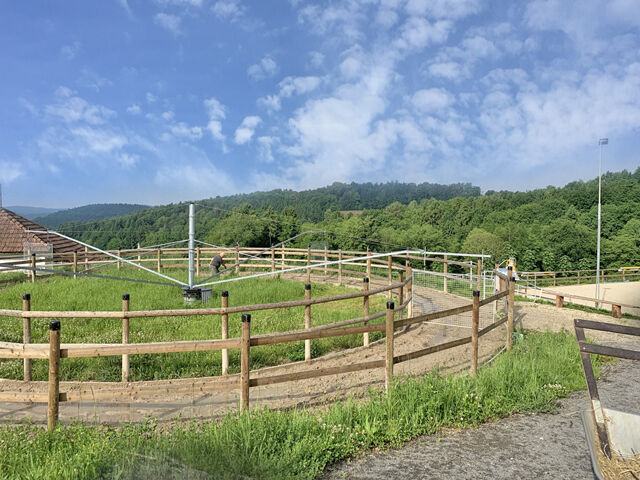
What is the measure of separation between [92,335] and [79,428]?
4466 millimetres

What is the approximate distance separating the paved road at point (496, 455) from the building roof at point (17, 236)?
28.5 metres

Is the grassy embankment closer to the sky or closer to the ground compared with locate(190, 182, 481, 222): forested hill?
closer to the ground

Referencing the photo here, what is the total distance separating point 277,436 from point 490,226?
8273cm

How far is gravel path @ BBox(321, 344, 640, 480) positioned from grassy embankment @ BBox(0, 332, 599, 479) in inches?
6.1

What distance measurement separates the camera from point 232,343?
14.8 ft

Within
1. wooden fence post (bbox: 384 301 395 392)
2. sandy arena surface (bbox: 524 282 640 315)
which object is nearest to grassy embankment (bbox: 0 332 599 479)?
wooden fence post (bbox: 384 301 395 392)

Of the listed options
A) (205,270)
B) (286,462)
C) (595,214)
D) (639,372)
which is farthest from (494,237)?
(286,462)

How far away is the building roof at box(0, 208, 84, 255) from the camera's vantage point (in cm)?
2817

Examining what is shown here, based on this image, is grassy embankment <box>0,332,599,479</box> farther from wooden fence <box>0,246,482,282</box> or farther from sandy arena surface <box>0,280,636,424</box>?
wooden fence <box>0,246,482,282</box>

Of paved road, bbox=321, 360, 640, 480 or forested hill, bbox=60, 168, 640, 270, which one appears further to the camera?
forested hill, bbox=60, 168, 640, 270

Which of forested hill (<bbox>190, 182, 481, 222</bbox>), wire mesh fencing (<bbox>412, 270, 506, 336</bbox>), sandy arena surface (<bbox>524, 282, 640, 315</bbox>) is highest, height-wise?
forested hill (<bbox>190, 182, 481, 222</bbox>)

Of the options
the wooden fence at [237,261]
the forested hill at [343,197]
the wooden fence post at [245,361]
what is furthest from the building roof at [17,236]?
the forested hill at [343,197]

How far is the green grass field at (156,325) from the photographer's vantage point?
Answer: 6492mm

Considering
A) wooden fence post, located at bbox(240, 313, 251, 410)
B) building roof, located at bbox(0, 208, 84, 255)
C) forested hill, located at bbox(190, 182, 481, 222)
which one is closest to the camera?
wooden fence post, located at bbox(240, 313, 251, 410)
